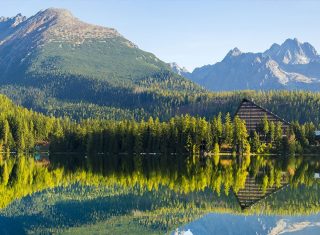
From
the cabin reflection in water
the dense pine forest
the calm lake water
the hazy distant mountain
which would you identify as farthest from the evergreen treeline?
the hazy distant mountain

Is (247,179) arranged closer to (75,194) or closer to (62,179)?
(75,194)

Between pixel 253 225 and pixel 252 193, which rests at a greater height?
pixel 253 225

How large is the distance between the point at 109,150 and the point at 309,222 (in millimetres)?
147016

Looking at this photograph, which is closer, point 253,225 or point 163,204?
point 253,225

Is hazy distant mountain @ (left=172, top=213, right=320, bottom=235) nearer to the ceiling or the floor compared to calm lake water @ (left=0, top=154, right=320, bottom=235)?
nearer to the ceiling

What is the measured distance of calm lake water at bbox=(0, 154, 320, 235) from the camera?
50281 mm

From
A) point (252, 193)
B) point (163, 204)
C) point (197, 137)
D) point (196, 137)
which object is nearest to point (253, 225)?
point (163, 204)

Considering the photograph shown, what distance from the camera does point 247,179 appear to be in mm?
84312

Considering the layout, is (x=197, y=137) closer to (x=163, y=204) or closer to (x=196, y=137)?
(x=196, y=137)

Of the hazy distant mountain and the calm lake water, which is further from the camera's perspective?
the calm lake water

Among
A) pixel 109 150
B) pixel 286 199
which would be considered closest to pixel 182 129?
pixel 109 150

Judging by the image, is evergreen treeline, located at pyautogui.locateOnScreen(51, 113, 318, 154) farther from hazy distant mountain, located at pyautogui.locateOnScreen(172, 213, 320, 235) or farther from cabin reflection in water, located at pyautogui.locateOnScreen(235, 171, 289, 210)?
hazy distant mountain, located at pyautogui.locateOnScreen(172, 213, 320, 235)

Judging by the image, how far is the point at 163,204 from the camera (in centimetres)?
6438

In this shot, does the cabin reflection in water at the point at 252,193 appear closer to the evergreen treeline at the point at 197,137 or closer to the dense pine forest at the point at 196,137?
the dense pine forest at the point at 196,137
